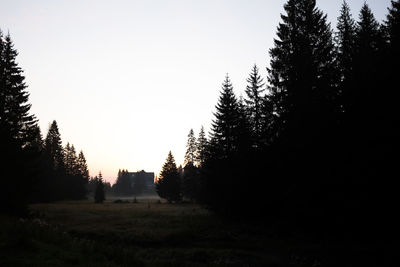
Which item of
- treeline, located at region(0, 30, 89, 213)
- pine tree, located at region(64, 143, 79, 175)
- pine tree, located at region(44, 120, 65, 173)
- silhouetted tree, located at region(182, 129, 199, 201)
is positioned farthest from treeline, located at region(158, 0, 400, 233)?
pine tree, located at region(64, 143, 79, 175)

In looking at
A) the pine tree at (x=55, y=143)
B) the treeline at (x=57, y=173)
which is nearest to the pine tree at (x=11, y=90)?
the treeline at (x=57, y=173)

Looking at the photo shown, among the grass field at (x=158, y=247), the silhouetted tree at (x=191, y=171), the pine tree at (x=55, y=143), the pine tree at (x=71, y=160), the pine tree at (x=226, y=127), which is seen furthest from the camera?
the pine tree at (x=71, y=160)

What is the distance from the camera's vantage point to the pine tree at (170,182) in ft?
242

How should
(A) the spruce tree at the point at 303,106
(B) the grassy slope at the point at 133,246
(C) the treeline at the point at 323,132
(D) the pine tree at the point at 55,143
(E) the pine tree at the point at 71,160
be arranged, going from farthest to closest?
(E) the pine tree at the point at 71,160
(D) the pine tree at the point at 55,143
(A) the spruce tree at the point at 303,106
(C) the treeline at the point at 323,132
(B) the grassy slope at the point at 133,246

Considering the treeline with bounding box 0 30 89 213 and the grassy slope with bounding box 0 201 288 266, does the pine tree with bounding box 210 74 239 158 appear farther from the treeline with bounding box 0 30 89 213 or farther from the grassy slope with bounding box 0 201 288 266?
the treeline with bounding box 0 30 89 213

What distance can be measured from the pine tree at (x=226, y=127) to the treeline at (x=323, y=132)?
17.7 ft

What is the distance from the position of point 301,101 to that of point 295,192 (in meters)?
6.43

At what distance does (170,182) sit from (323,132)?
187 feet

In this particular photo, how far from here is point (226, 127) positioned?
36.6 meters

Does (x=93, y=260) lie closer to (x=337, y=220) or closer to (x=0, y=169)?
(x=337, y=220)

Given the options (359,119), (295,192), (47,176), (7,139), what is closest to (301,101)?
(359,119)

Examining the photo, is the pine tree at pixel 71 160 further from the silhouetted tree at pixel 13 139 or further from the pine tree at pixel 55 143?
A: the silhouetted tree at pixel 13 139

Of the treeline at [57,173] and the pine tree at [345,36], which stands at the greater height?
the pine tree at [345,36]

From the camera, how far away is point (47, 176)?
233 feet
